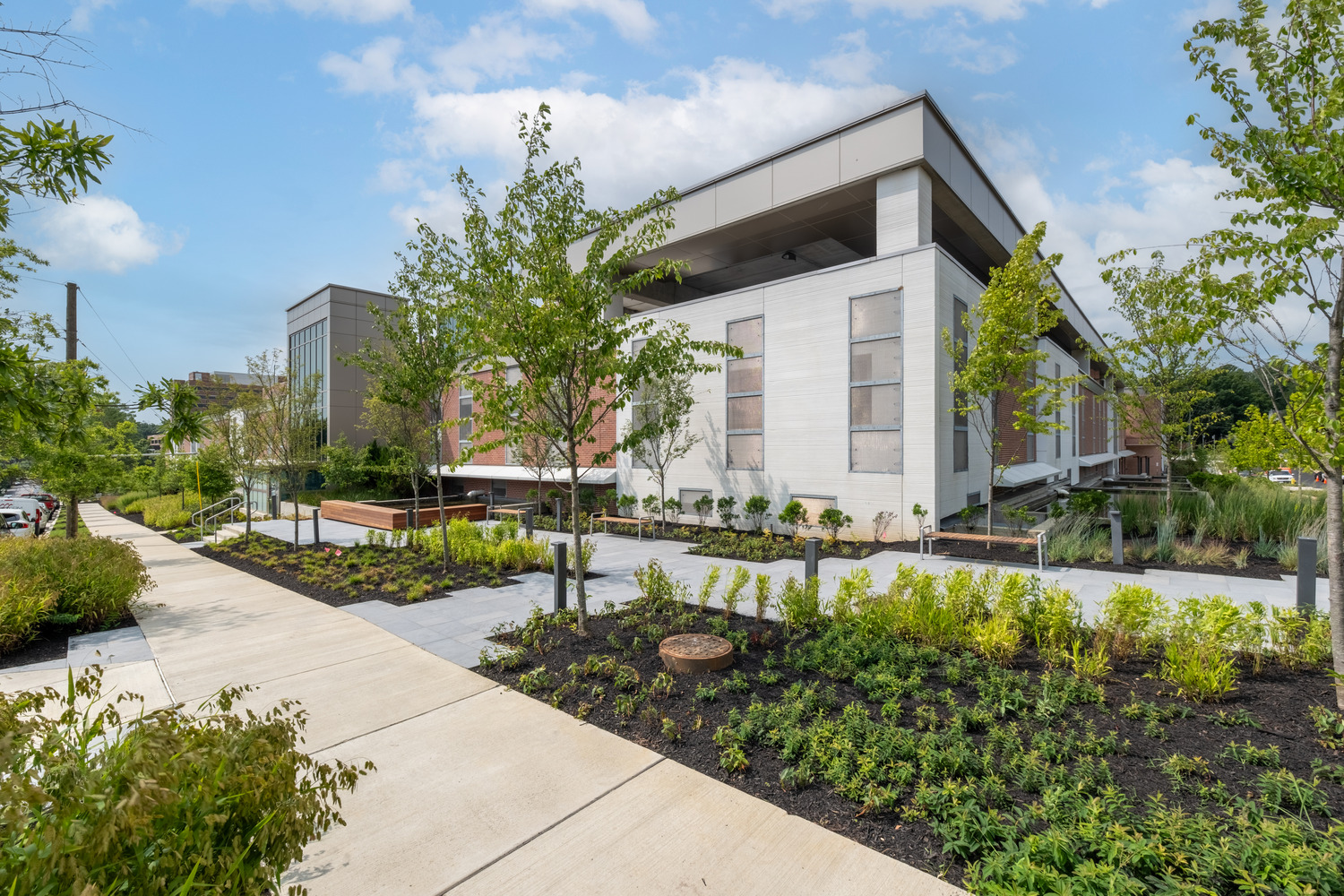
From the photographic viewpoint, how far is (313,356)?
113 ft

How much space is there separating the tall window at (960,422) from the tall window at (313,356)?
2996cm

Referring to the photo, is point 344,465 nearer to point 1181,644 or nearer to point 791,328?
point 791,328

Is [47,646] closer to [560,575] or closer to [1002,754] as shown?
[560,575]

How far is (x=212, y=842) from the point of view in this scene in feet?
6.78

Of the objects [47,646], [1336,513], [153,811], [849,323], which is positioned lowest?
[47,646]

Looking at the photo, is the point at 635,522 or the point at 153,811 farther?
the point at 635,522

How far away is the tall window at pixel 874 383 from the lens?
→ 45.3 feet

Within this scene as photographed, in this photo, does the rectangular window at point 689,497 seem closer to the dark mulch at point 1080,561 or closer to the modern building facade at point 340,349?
the dark mulch at point 1080,561

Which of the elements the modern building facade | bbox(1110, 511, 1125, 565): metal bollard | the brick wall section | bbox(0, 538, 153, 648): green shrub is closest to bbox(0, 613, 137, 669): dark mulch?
bbox(0, 538, 153, 648): green shrub

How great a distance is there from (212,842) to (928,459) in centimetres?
1331

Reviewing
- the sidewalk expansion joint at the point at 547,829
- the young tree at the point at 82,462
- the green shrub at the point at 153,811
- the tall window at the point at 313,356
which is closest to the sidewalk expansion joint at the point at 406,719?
the sidewalk expansion joint at the point at 547,829

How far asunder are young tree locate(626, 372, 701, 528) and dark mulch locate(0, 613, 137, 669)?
9890 mm

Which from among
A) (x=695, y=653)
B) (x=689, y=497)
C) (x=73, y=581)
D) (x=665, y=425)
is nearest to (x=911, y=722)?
(x=695, y=653)

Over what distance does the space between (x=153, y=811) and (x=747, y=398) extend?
15.4 meters
